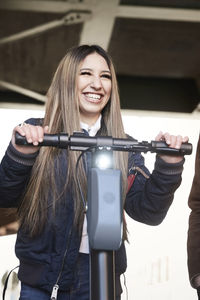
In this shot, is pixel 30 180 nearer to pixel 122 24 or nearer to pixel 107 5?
pixel 107 5

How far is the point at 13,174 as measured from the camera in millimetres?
1397

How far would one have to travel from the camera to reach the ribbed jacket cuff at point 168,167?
1.42 meters

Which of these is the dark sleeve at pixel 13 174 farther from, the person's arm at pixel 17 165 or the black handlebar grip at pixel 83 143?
the black handlebar grip at pixel 83 143

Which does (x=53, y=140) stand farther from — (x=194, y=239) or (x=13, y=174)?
(x=194, y=239)

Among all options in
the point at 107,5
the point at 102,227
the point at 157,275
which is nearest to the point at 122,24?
the point at 107,5

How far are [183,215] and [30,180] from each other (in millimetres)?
2310

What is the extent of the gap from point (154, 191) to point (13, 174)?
0.40 metres

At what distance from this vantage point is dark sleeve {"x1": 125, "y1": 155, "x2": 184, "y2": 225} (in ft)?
4.74

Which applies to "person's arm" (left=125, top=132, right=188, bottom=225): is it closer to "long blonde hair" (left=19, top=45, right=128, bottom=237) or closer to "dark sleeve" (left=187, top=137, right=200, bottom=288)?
"long blonde hair" (left=19, top=45, right=128, bottom=237)

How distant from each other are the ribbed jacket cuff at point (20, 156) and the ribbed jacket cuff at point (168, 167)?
12.7 inches

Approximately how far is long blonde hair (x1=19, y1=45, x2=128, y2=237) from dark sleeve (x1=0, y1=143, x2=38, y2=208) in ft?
0.20

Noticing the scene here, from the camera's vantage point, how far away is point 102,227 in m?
1.03

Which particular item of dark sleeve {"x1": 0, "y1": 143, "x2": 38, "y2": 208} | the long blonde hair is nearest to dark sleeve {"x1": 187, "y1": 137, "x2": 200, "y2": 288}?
the long blonde hair

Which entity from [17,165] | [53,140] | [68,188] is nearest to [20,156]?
[17,165]
